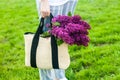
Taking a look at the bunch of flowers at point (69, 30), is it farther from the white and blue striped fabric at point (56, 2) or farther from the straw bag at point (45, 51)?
the white and blue striped fabric at point (56, 2)

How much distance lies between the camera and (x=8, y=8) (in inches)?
420

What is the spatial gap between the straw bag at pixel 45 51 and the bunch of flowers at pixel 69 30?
12 cm

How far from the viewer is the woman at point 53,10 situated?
3.94 m

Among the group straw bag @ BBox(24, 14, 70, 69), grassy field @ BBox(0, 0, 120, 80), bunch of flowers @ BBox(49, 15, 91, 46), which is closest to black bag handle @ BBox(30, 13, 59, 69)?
straw bag @ BBox(24, 14, 70, 69)

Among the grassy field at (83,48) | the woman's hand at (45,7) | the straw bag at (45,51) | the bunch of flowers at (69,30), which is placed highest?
the woman's hand at (45,7)

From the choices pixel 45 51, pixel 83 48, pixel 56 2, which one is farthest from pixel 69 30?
pixel 83 48

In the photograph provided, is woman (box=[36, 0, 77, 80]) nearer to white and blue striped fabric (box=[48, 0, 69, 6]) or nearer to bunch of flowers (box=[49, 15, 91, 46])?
white and blue striped fabric (box=[48, 0, 69, 6])

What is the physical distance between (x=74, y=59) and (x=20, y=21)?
3412mm

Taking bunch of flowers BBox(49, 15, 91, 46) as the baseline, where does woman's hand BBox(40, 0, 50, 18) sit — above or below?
above

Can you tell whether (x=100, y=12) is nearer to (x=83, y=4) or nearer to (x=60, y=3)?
(x=83, y=4)

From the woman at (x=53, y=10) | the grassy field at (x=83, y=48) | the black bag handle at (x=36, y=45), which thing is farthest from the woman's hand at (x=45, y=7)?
the grassy field at (x=83, y=48)

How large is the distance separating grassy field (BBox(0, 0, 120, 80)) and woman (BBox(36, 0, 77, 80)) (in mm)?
485

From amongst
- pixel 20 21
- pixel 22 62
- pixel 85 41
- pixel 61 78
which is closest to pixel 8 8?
pixel 20 21

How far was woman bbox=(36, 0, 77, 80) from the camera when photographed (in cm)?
394
